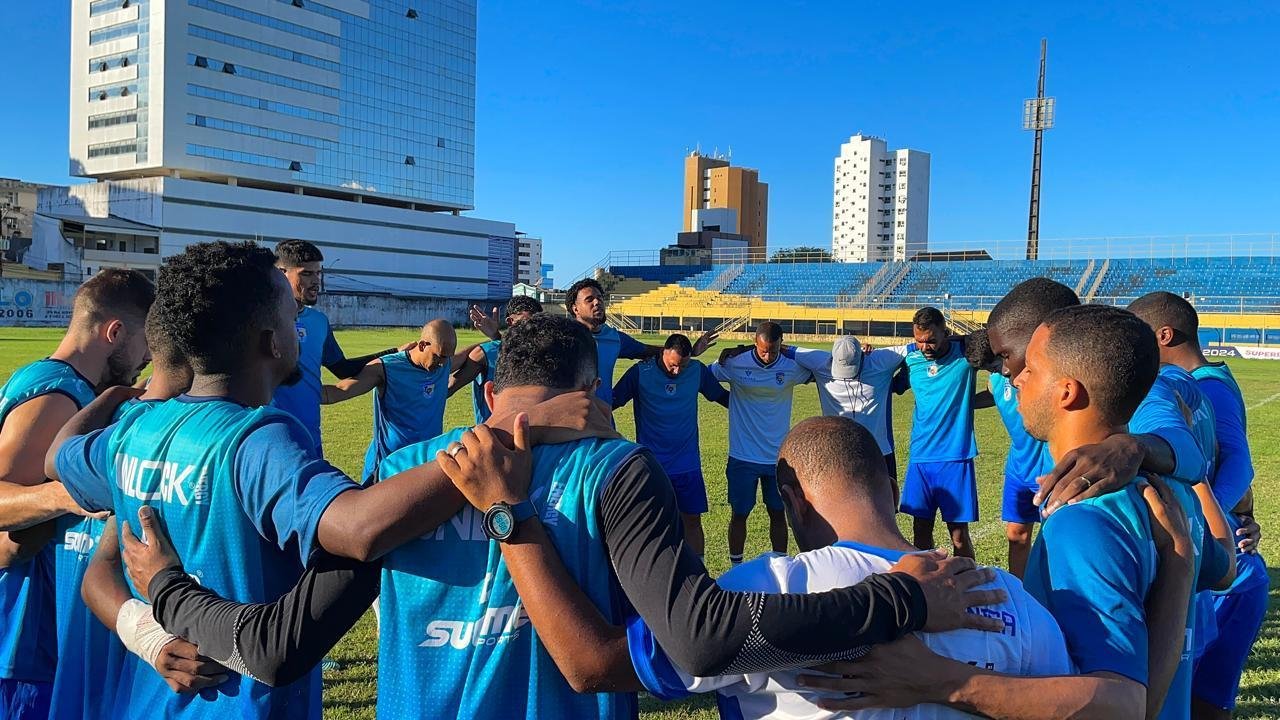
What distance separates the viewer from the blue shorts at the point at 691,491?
7.80 m

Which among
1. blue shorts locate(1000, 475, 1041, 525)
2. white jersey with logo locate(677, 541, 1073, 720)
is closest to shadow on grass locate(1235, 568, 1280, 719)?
blue shorts locate(1000, 475, 1041, 525)

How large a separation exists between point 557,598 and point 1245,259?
2404 inches

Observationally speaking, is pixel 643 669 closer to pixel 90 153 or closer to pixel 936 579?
pixel 936 579

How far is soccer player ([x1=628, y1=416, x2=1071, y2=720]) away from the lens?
183cm

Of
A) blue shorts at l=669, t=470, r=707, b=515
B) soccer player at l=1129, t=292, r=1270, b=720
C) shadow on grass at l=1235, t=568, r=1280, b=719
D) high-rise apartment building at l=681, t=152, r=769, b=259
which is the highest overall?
high-rise apartment building at l=681, t=152, r=769, b=259

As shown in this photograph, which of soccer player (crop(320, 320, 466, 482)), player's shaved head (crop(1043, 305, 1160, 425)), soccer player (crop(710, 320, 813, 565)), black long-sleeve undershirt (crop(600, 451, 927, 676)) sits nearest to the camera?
black long-sleeve undershirt (crop(600, 451, 927, 676))

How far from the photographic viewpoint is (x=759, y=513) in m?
9.23

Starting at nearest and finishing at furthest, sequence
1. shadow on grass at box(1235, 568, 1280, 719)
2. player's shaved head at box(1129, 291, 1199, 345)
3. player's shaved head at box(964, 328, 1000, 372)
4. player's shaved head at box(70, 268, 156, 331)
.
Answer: player's shaved head at box(70, 268, 156, 331), player's shaved head at box(1129, 291, 1199, 345), shadow on grass at box(1235, 568, 1280, 719), player's shaved head at box(964, 328, 1000, 372)

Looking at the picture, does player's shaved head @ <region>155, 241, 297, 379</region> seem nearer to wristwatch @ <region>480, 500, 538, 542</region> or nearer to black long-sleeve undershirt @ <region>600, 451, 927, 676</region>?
wristwatch @ <region>480, 500, 538, 542</region>

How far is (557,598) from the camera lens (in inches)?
75.7

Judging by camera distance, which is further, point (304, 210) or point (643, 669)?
point (304, 210)

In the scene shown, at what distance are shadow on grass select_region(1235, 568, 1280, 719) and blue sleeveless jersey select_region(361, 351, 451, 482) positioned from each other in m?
5.79

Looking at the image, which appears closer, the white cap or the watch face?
the watch face

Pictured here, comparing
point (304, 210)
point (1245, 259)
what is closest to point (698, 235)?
point (304, 210)
